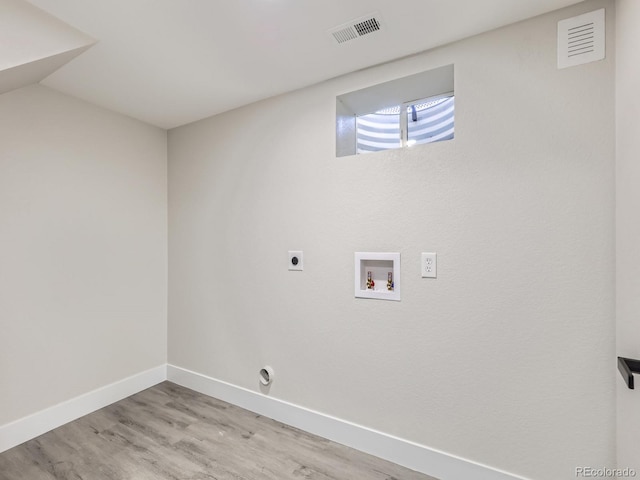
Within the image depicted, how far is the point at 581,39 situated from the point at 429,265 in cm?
125

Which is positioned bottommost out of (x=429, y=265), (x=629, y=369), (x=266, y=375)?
(x=266, y=375)

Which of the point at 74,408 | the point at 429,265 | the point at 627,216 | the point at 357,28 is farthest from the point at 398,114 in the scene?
the point at 74,408

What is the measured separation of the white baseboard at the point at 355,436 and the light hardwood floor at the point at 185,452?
0.05 metres

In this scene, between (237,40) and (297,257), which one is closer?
(237,40)

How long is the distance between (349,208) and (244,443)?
167 cm

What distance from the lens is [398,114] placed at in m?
2.13

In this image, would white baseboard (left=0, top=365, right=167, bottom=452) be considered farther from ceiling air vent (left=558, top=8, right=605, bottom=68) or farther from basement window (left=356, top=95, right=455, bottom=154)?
ceiling air vent (left=558, top=8, right=605, bottom=68)

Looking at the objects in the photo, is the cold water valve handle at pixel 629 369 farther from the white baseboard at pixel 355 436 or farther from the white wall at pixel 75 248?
the white wall at pixel 75 248

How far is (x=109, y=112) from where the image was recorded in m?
2.50

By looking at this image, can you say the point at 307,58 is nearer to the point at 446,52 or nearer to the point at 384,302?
the point at 446,52

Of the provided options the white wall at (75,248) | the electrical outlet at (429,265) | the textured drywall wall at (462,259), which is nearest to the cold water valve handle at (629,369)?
the textured drywall wall at (462,259)

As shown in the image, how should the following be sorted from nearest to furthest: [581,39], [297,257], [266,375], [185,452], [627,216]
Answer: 1. [627,216]
2. [581,39]
3. [185,452]
4. [297,257]
5. [266,375]

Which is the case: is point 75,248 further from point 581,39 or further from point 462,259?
point 581,39

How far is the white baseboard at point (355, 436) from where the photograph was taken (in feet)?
5.30
